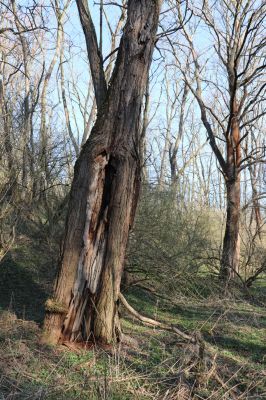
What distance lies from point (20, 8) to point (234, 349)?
771cm

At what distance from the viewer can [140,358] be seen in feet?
20.7

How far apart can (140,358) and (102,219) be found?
6.14ft

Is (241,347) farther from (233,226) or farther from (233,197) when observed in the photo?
(233,197)

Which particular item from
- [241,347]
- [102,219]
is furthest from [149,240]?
[102,219]

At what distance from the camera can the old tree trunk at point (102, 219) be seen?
6.72m

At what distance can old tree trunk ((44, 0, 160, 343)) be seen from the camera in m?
6.72

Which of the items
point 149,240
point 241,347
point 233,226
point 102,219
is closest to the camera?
point 102,219

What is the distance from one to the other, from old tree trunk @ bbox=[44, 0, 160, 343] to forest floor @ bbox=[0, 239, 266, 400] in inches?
15.5

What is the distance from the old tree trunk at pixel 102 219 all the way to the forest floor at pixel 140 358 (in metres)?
0.39

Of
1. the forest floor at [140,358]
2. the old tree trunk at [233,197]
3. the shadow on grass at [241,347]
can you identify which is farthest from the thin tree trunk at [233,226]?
the shadow on grass at [241,347]

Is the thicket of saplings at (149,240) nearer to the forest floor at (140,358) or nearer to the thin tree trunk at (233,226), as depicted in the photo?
the forest floor at (140,358)

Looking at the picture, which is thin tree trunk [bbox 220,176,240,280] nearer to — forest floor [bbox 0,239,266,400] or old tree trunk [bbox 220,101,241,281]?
old tree trunk [bbox 220,101,241,281]

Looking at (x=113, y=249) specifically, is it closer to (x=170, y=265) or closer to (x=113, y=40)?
(x=170, y=265)

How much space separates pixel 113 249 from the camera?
6816 millimetres
